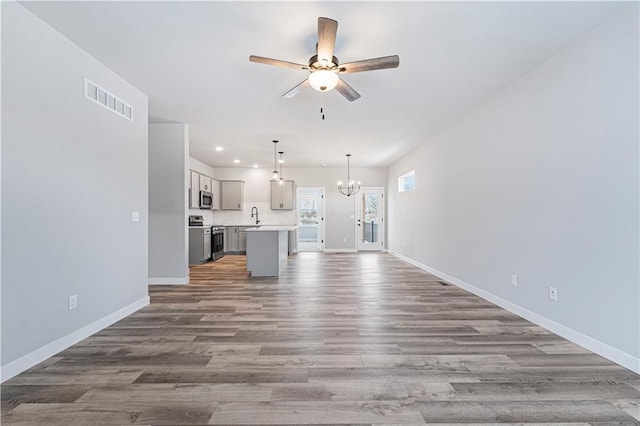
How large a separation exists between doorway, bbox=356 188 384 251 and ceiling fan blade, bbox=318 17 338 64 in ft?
23.6

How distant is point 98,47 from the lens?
8.98 ft

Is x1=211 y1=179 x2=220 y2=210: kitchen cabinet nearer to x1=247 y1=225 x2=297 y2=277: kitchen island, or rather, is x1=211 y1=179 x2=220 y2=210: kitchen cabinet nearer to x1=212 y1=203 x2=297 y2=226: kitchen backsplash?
x1=212 y1=203 x2=297 y2=226: kitchen backsplash

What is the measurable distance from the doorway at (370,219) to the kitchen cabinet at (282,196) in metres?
2.16

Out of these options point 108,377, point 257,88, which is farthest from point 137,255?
point 257,88

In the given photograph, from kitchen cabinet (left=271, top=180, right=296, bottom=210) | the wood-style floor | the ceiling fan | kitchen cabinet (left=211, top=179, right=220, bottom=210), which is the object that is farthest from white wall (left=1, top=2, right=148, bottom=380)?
kitchen cabinet (left=271, top=180, right=296, bottom=210)

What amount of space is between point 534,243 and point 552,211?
0.41 m

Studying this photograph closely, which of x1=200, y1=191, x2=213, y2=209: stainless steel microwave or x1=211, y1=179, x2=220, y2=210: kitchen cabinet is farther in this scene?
x1=211, y1=179, x2=220, y2=210: kitchen cabinet

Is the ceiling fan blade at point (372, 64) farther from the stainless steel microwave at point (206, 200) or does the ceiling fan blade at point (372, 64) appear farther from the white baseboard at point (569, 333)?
the stainless steel microwave at point (206, 200)

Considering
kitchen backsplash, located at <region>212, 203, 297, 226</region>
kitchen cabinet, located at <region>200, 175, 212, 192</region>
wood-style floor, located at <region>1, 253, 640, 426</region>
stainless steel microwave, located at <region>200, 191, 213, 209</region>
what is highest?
kitchen cabinet, located at <region>200, 175, 212, 192</region>

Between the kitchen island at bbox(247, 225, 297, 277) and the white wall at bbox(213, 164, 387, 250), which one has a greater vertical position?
the white wall at bbox(213, 164, 387, 250)

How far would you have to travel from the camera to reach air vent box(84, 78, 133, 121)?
2.88 metres

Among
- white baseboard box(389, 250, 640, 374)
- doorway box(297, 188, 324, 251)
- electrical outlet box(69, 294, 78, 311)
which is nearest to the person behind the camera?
white baseboard box(389, 250, 640, 374)

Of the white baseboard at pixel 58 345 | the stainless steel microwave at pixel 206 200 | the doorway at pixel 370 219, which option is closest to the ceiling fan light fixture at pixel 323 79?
the white baseboard at pixel 58 345

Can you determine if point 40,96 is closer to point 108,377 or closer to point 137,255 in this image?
point 137,255
